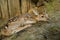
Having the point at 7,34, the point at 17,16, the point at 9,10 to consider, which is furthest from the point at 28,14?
the point at 7,34

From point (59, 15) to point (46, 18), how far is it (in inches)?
9.5

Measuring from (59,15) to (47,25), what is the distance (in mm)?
336

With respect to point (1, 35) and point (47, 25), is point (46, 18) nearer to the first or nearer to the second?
point (47, 25)

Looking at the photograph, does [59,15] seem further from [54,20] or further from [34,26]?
[34,26]

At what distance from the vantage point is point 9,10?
2758mm

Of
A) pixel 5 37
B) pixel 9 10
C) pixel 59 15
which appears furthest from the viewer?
pixel 59 15

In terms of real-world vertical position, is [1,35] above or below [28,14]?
below

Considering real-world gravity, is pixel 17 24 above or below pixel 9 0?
below

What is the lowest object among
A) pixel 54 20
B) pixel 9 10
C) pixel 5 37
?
pixel 5 37

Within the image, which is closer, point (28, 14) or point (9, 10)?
point (9, 10)

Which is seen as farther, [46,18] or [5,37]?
[46,18]

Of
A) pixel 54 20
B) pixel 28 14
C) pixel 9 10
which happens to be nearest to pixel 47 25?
pixel 54 20

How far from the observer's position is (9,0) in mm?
2713

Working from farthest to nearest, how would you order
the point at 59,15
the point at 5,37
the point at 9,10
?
the point at 59,15 < the point at 9,10 < the point at 5,37
